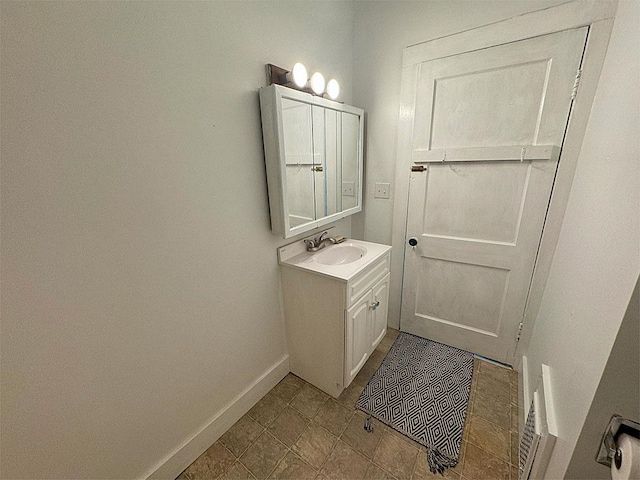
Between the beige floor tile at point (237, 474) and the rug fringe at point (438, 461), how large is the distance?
0.83 metres

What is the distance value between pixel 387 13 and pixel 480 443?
8.38 ft

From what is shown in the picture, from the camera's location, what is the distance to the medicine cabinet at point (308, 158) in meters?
1.22

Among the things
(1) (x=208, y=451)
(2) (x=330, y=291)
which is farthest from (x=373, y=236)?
(1) (x=208, y=451)

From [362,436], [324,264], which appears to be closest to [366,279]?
[324,264]

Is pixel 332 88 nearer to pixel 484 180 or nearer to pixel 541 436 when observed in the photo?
pixel 484 180

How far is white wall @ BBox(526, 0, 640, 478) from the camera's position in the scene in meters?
0.59

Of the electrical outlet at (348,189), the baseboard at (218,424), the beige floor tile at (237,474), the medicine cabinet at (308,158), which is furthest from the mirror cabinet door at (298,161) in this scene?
the beige floor tile at (237,474)

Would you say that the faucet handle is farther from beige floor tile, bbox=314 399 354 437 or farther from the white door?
beige floor tile, bbox=314 399 354 437

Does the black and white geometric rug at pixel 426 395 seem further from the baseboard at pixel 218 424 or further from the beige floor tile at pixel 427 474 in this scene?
the baseboard at pixel 218 424

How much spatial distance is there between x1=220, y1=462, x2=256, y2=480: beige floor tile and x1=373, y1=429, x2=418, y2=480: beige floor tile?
599mm

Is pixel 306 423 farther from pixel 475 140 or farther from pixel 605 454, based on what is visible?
pixel 475 140

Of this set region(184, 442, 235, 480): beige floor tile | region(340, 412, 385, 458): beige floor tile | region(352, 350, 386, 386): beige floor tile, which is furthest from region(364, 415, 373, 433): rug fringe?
region(184, 442, 235, 480): beige floor tile

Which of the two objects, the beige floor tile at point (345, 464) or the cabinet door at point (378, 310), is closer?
the beige floor tile at point (345, 464)

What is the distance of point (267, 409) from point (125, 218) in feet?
4.22
